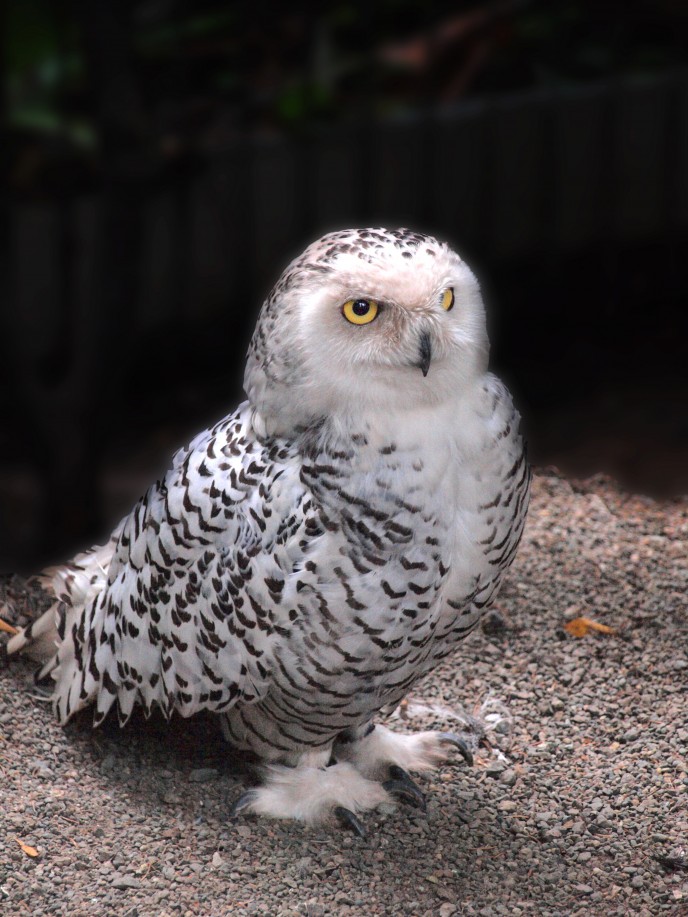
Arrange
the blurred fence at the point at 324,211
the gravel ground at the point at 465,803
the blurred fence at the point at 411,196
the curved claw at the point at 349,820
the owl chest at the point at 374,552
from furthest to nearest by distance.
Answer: the blurred fence at the point at 411,196, the blurred fence at the point at 324,211, the curved claw at the point at 349,820, the gravel ground at the point at 465,803, the owl chest at the point at 374,552

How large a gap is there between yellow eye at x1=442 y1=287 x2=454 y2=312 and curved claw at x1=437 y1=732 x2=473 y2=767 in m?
1.12

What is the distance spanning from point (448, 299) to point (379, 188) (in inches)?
152

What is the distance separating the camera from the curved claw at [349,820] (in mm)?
2641

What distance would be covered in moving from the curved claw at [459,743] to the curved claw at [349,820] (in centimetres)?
33

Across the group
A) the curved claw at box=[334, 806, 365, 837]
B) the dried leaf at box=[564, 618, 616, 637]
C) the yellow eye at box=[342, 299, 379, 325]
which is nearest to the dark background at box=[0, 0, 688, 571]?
the dried leaf at box=[564, 618, 616, 637]

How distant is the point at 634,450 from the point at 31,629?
3447mm

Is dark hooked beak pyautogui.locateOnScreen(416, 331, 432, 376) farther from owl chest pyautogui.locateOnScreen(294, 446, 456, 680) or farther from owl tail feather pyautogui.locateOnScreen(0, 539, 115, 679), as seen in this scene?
owl tail feather pyautogui.locateOnScreen(0, 539, 115, 679)

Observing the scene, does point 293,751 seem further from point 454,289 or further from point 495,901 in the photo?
point 454,289

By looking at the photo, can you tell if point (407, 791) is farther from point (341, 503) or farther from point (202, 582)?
point (341, 503)

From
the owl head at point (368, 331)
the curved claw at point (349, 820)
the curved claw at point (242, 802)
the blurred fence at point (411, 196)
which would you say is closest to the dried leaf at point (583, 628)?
the curved claw at point (349, 820)

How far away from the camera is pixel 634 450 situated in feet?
18.9

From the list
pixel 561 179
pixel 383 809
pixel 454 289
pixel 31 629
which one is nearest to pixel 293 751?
pixel 383 809

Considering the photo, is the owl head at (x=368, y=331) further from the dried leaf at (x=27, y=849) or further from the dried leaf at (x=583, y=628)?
the dried leaf at (x=583, y=628)

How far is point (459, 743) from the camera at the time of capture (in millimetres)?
2891
